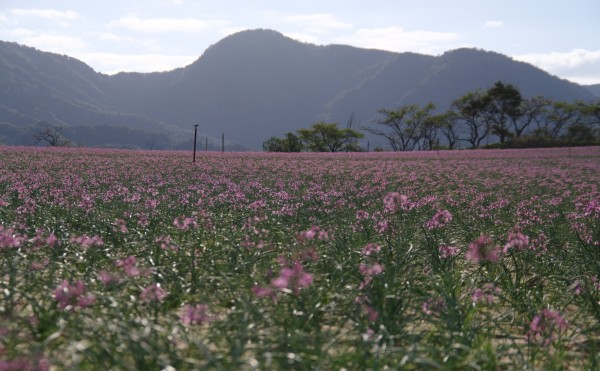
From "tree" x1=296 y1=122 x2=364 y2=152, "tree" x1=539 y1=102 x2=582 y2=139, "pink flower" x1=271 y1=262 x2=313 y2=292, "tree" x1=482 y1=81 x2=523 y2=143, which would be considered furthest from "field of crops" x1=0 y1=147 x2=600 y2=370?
"tree" x1=539 y1=102 x2=582 y2=139

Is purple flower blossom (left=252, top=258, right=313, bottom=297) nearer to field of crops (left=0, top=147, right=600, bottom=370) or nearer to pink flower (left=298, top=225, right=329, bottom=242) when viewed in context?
field of crops (left=0, top=147, right=600, bottom=370)

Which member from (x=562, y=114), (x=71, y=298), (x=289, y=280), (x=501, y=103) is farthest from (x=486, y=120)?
(x=71, y=298)

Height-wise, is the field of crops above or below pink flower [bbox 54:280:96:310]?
below

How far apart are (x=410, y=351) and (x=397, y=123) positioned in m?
103

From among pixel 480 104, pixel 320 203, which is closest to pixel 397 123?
pixel 480 104

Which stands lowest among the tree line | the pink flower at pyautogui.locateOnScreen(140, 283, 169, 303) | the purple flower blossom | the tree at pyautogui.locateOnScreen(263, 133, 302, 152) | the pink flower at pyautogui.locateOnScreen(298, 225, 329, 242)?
the pink flower at pyautogui.locateOnScreen(140, 283, 169, 303)

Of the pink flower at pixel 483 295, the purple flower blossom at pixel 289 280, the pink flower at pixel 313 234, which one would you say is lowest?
the pink flower at pixel 483 295

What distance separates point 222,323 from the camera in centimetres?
337

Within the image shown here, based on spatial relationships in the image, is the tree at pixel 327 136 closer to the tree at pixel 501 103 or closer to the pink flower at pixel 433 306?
the tree at pixel 501 103

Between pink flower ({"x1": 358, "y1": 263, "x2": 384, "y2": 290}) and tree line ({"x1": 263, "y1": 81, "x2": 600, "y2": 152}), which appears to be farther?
tree line ({"x1": 263, "y1": 81, "x2": 600, "y2": 152})

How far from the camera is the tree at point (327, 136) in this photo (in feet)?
302

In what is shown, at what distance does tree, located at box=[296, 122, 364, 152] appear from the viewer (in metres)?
91.9

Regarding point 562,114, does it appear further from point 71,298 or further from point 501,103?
point 71,298

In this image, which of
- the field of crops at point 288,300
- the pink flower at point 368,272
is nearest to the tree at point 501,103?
the field of crops at point 288,300
